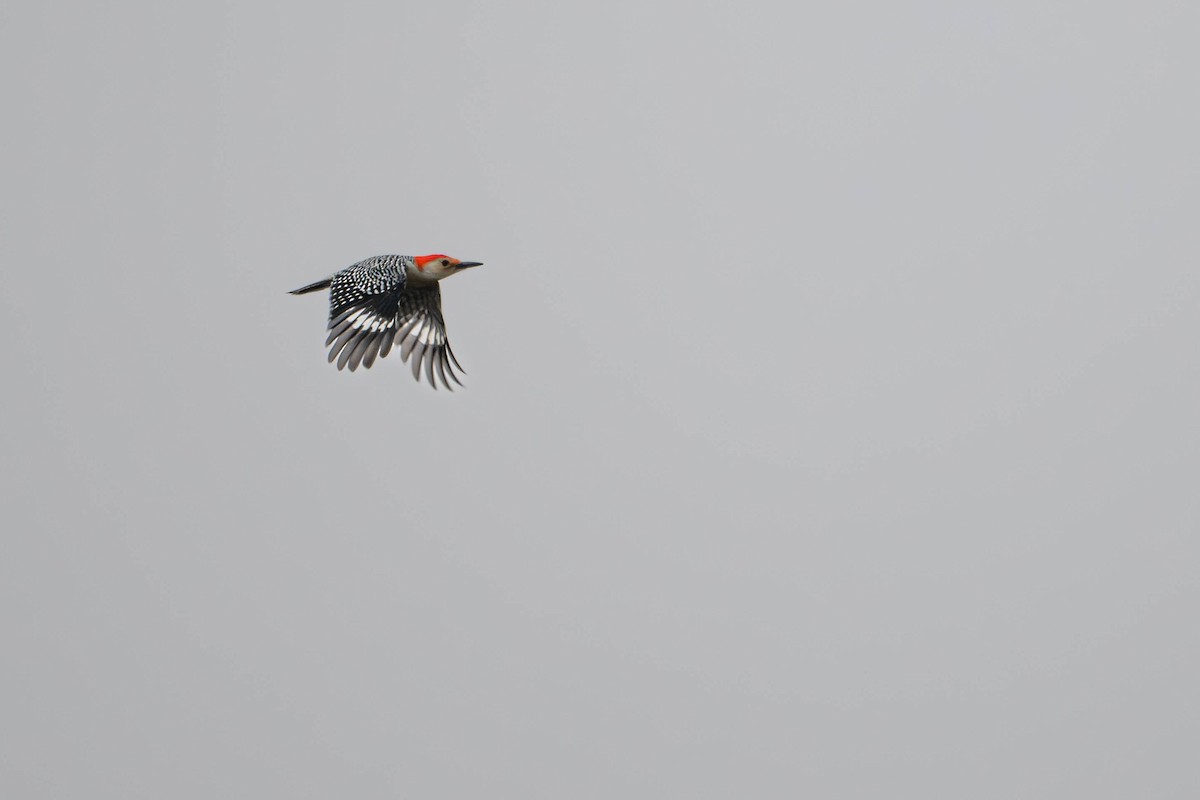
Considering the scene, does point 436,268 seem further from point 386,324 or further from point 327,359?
point 327,359

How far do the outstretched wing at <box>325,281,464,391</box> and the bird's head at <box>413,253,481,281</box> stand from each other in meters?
0.24

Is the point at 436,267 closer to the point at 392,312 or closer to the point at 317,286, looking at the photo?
the point at 392,312

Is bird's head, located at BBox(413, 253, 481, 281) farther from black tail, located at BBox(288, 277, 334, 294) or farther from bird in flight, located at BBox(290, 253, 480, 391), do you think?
black tail, located at BBox(288, 277, 334, 294)

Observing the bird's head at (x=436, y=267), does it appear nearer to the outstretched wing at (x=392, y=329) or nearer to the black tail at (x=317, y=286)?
the outstretched wing at (x=392, y=329)

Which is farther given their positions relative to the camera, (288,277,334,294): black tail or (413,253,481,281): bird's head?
(288,277,334,294): black tail

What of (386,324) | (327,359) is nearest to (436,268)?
(386,324)

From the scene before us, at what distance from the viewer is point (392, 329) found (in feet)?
46.8

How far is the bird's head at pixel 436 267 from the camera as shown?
47.2ft

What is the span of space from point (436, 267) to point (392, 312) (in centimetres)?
57

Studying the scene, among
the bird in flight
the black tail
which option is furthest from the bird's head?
the black tail

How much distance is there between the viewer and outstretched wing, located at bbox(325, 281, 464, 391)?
13.7 metres

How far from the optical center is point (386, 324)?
14.1 meters

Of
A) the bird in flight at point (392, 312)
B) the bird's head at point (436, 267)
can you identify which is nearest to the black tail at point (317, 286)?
the bird in flight at point (392, 312)

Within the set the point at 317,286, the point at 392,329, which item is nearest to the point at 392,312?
the point at 392,329
